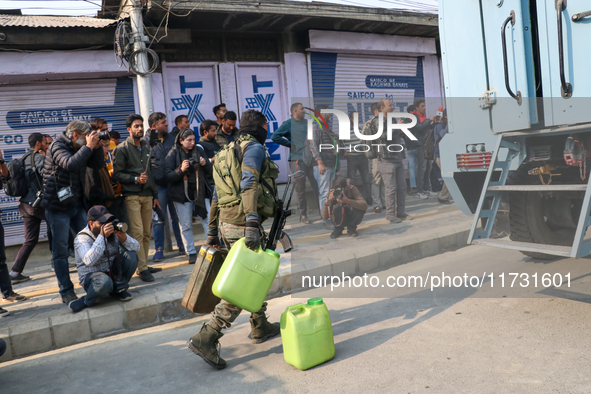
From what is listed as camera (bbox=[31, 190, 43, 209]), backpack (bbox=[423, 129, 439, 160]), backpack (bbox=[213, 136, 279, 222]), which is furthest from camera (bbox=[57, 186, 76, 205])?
backpack (bbox=[423, 129, 439, 160])

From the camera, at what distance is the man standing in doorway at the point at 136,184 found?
5.89 m

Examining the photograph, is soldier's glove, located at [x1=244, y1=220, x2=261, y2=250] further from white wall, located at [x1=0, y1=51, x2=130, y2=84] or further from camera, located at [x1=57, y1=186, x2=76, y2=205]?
white wall, located at [x1=0, y1=51, x2=130, y2=84]

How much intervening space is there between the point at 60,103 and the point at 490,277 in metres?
7.37

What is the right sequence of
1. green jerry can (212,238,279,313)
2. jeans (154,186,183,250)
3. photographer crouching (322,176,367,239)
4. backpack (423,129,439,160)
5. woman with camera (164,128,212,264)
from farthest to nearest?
1. backpack (423,129,439,160)
2. photographer crouching (322,176,367,239)
3. jeans (154,186,183,250)
4. woman with camera (164,128,212,264)
5. green jerry can (212,238,279,313)

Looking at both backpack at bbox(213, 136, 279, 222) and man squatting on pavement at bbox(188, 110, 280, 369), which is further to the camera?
backpack at bbox(213, 136, 279, 222)

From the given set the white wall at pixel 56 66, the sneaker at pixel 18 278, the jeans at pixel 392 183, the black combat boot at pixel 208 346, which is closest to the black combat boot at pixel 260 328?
the black combat boot at pixel 208 346

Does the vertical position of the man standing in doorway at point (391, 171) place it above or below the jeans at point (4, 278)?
above

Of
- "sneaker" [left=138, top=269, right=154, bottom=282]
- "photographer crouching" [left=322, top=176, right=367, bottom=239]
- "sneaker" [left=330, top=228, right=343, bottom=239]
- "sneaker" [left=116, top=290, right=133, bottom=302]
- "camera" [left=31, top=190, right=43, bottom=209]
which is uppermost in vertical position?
"camera" [left=31, top=190, right=43, bottom=209]

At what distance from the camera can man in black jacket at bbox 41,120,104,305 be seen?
4.86 m

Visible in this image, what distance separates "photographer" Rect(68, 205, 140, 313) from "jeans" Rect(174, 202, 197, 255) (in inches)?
48.4

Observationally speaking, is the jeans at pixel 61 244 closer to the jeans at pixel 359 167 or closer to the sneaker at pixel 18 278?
the sneaker at pixel 18 278

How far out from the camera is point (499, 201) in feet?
14.3

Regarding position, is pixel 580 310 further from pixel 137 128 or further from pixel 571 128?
pixel 137 128

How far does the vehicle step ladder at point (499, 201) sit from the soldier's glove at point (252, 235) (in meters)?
1.85
